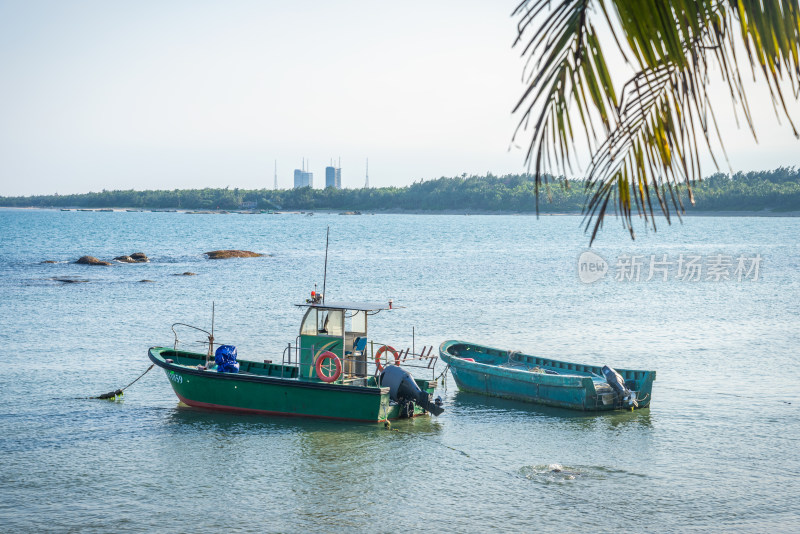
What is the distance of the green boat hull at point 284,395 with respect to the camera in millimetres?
21192

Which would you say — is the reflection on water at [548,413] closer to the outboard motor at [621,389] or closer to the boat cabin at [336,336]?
the outboard motor at [621,389]

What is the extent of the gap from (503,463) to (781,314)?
1308 inches

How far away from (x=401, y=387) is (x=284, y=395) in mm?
3060

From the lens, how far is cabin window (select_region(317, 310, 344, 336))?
864 inches

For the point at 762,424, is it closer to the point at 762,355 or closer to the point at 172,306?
the point at 762,355

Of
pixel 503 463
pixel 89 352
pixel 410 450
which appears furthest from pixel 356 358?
pixel 89 352

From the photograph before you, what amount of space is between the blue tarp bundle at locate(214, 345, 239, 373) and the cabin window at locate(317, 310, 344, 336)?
2.57 meters

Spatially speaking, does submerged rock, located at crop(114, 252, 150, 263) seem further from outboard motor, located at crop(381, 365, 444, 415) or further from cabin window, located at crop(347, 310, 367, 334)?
outboard motor, located at crop(381, 365, 444, 415)

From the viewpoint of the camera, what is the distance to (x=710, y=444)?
789 inches

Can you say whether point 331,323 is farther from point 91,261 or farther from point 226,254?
point 226,254

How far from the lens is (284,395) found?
21.6 meters
